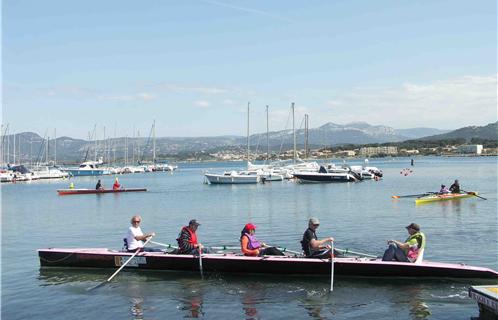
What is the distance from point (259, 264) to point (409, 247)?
4541mm

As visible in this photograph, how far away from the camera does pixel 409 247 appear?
1725 cm

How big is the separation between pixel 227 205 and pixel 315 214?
1078 centimetres

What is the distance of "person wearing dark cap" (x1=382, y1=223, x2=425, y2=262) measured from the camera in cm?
1719

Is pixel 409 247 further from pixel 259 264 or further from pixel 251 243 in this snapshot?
pixel 251 243

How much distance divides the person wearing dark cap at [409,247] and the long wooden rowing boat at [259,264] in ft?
0.96

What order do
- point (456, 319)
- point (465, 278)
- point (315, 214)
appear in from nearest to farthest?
1. point (456, 319)
2. point (465, 278)
3. point (315, 214)

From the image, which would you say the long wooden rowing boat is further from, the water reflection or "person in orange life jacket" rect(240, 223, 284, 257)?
the water reflection

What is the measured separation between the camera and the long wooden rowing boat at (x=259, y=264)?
1703 cm

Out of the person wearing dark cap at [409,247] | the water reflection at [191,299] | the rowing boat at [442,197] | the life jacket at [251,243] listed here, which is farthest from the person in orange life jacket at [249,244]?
the rowing boat at [442,197]

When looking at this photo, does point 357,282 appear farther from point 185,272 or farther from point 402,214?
point 402,214

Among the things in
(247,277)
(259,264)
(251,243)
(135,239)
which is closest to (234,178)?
(135,239)

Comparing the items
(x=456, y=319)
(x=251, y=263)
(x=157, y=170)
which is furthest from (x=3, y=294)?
(x=157, y=170)

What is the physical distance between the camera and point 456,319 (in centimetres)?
1391

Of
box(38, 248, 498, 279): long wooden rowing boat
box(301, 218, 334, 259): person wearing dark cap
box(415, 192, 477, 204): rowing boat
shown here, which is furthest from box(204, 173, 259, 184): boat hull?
box(301, 218, 334, 259): person wearing dark cap
